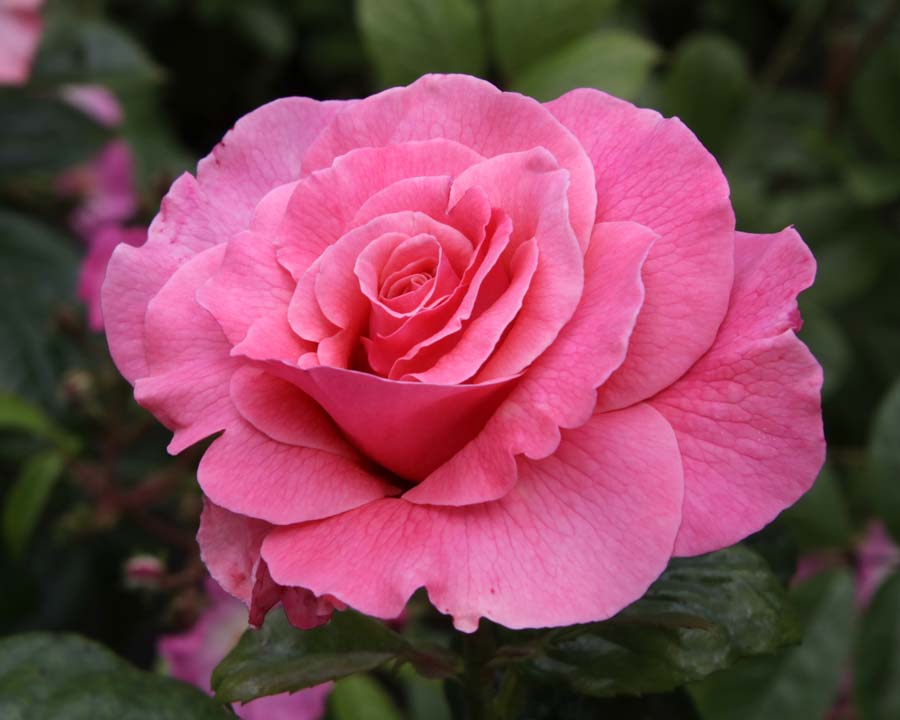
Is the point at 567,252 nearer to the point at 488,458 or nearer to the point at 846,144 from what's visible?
the point at 488,458

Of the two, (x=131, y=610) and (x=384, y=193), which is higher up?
(x=384, y=193)

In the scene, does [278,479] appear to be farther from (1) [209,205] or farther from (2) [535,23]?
(2) [535,23]

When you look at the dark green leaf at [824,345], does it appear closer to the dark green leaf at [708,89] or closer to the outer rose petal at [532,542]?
the dark green leaf at [708,89]

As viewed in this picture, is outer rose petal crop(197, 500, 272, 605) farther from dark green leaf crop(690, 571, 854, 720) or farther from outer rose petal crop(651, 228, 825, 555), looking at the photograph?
dark green leaf crop(690, 571, 854, 720)

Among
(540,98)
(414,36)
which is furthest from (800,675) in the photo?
(414,36)

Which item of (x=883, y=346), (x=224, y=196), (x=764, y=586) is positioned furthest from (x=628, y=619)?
(x=883, y=346)

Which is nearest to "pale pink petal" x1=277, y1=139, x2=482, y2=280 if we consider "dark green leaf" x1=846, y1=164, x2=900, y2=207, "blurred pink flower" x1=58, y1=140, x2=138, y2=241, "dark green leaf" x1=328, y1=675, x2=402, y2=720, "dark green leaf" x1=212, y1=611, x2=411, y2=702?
"dark green leaf" x1=212, y1=611, x2=411, y2=702
